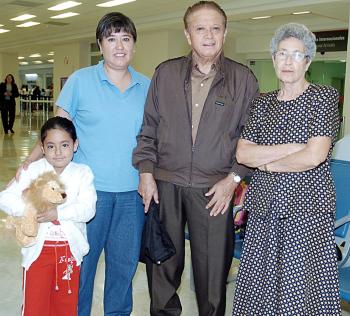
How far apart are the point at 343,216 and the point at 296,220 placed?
1060 millimetres

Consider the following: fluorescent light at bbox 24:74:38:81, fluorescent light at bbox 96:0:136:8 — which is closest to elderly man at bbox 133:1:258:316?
fluorescent light at bbox 96:0:136:8

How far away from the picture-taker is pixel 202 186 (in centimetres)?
226

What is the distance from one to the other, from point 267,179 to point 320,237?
33cm

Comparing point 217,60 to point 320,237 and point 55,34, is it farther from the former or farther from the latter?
point 55,34

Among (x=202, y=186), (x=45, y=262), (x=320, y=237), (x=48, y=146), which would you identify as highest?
(x=48, y=146)

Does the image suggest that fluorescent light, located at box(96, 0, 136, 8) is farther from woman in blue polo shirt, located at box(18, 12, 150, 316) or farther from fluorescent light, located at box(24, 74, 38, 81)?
fluorescent light, located at box(24, 74, 38, 81)

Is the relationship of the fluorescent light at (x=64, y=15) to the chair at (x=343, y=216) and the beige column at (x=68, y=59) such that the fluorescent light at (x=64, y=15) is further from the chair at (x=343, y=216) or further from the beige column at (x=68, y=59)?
the chair at (x=343, y=216)

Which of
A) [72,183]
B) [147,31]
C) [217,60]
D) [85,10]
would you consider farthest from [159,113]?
[147,31]

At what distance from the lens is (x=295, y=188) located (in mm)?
1956

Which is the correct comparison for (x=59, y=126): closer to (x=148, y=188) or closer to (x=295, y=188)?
(x=148, y=188)

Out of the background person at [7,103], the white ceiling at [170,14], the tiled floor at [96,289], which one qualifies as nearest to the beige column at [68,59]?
the white ceiling at [170,14]

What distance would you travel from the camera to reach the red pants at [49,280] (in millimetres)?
2113

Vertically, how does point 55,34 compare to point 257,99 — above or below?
above

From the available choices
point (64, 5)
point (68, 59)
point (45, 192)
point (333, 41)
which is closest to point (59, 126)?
point (45, 192)
